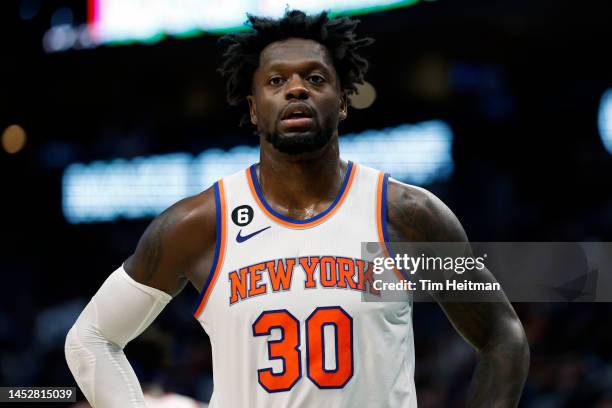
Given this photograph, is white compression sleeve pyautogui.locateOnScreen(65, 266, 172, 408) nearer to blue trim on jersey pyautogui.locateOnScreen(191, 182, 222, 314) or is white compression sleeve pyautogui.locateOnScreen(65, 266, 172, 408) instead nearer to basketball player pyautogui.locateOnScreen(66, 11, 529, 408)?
basketball player pyautogui.locateOnScreen(66, 11, 529, 408)

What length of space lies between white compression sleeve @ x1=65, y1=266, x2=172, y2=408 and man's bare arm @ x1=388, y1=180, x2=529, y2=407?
91cm

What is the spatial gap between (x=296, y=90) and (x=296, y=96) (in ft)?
0.07

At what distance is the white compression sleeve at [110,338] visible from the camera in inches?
135

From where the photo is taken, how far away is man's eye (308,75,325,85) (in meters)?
3.40

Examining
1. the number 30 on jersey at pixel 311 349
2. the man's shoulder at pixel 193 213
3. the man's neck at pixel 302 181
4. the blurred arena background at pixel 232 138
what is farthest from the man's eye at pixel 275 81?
the blurred arena background at pixel 232 138

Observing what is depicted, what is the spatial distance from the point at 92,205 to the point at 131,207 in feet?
1.67

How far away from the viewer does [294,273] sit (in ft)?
10.8

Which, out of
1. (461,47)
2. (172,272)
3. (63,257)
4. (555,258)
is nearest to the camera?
(172,272)

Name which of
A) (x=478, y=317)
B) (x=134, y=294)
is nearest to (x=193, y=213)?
(x=134, y=294)

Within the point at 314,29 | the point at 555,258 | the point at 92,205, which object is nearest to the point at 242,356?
the point at 314,29

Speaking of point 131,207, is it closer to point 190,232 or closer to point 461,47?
point 461,47

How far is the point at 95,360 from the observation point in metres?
3.43

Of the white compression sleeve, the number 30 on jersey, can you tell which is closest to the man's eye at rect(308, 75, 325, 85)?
the number 30 on jersey

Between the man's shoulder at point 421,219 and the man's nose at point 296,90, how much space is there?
482mm
